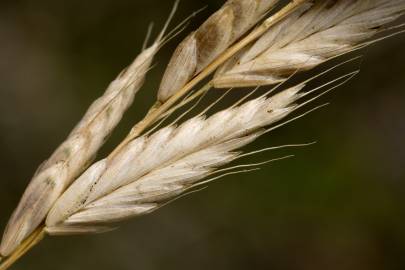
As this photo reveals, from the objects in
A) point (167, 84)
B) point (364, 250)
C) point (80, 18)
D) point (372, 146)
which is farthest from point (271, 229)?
point (167, 84)

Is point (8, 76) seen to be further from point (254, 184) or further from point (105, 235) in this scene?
point (254, 184)

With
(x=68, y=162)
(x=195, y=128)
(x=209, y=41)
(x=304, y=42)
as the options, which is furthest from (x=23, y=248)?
(x=304, y=42)

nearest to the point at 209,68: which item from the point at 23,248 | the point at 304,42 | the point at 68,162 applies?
the point at 304,42

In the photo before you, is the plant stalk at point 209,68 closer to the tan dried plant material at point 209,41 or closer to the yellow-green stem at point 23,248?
the tan dried plant material at point 209,41

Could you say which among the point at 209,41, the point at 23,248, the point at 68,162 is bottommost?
the point at 23,248

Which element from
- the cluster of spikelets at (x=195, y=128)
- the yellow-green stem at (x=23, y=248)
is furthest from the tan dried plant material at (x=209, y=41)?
the yellow-green stem at (x=23, y=248)

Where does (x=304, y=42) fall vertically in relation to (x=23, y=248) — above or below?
above

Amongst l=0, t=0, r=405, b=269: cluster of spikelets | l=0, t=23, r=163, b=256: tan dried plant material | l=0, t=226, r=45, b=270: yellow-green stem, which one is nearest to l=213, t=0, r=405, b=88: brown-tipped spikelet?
l=0, t=0, r=405, b=269: cluster of spikelets

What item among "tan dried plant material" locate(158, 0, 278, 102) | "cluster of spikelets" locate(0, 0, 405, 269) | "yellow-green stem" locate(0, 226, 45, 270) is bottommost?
"yellow-green stem" locate(0, 226, 45, 270)

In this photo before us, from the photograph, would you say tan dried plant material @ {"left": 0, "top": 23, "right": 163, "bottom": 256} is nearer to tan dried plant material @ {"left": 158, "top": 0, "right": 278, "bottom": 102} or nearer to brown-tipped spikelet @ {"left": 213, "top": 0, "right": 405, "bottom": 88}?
tan dried plant material @ {"left": 158, "top": 0, "right": 278, "bottom": 102}

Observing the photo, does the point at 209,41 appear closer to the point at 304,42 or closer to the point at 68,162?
the point at 304,42
